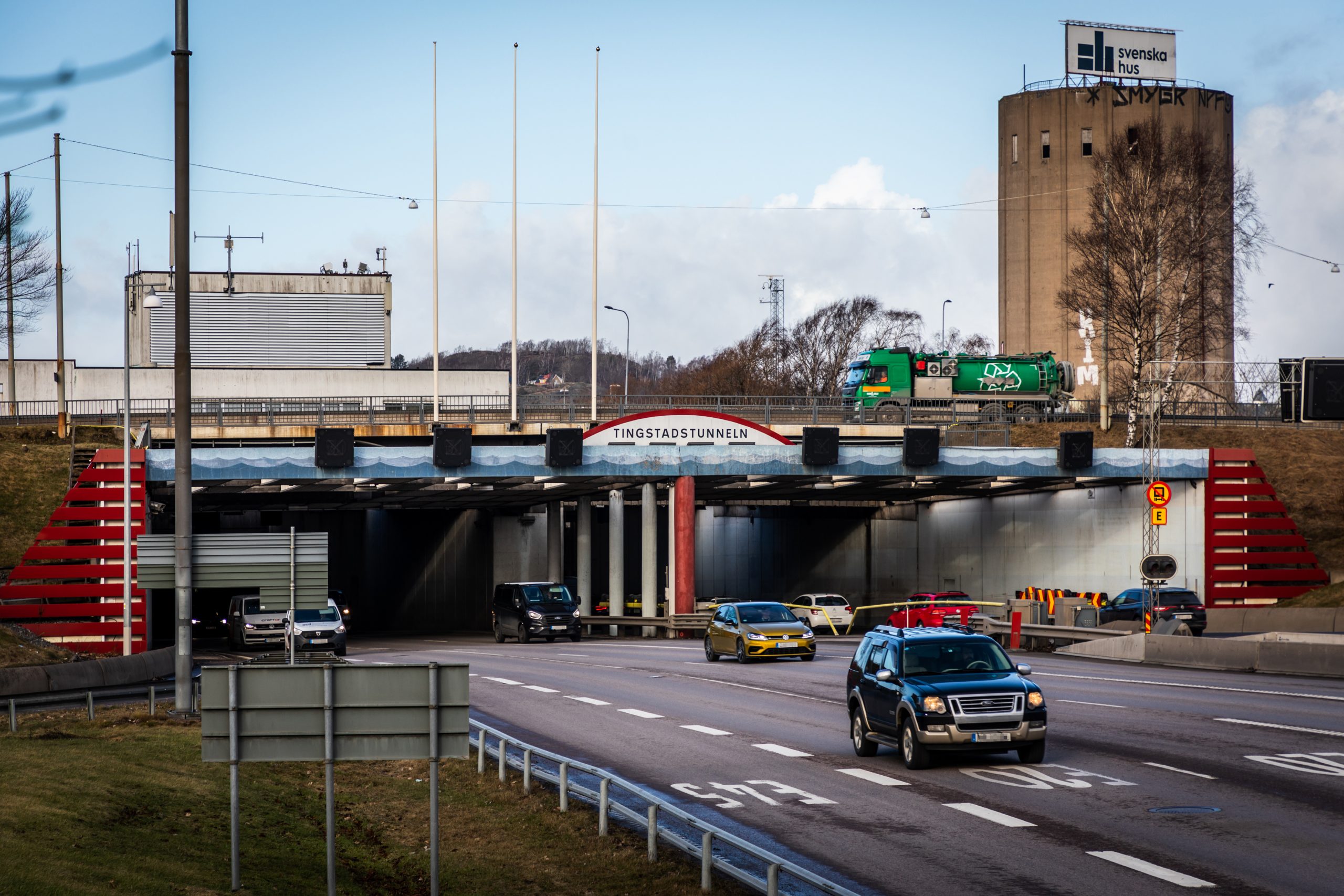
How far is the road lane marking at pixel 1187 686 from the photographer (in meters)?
24.0

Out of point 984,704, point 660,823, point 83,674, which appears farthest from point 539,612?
point 660,823

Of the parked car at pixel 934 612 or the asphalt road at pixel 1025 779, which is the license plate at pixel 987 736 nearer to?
the asphalt road at pixel 1025 779

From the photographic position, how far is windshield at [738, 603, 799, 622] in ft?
115

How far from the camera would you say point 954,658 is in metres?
17.0

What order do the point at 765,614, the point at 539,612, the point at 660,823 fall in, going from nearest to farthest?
Answer: the point at 660,823 < the point at 765,614 < the point at 539,612

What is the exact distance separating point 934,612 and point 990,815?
3247cm

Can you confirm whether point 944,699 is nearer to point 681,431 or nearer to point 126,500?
point 126,500

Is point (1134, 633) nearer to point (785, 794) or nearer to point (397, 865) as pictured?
point (785, 794)

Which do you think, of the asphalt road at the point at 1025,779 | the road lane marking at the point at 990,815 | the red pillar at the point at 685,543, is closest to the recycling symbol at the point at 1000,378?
the red pillar at the point at 685,543

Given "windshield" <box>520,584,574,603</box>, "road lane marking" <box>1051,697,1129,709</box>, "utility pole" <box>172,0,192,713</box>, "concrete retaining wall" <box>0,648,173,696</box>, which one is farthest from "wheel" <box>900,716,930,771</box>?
Result: "windshield" <box>520,584,574,603</box>

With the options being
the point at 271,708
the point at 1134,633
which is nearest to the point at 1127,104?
the point at 1134,633

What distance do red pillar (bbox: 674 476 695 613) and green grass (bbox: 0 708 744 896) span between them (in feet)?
102

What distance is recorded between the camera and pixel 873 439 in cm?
5988

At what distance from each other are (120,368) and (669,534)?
46209 millimetres
